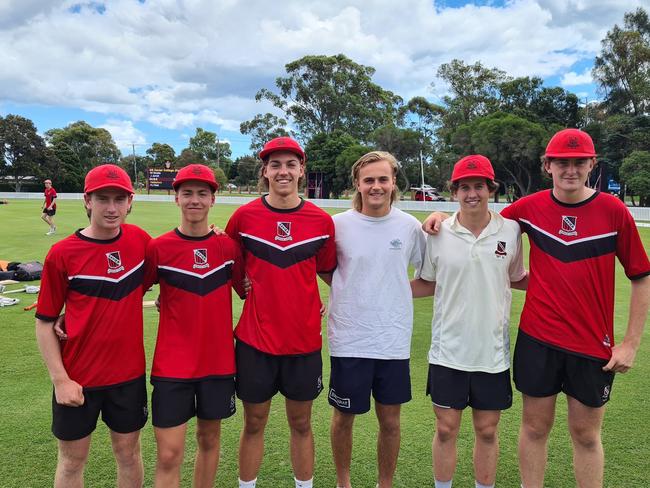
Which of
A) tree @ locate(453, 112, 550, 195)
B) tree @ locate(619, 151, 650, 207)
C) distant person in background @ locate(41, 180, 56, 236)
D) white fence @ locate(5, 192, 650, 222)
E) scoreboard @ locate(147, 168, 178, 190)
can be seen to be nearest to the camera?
distant person in background @ locate(41, 180, 56, 236)

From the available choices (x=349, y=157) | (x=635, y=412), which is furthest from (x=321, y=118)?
(x=635, y=412)

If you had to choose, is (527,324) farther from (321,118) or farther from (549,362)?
(321,118)

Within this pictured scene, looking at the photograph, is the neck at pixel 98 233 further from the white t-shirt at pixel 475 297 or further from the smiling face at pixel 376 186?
the white t-shirt at pixel 475 297

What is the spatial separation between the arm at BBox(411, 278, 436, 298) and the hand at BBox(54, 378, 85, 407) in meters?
2.16

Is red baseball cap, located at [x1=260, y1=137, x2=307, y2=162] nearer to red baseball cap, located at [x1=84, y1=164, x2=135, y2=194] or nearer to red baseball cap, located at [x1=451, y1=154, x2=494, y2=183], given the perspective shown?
red baseball cap, located at [x1=84, y1=164, x2=135, y2=194]

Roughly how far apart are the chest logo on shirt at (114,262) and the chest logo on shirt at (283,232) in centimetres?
92

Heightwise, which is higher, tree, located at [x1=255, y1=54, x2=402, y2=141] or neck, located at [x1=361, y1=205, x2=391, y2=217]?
tree, located at [x1=255, y1=54, x2=402, y2=141]

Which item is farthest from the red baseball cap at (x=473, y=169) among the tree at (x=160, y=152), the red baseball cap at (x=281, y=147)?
the tree at (x=160, y=152)

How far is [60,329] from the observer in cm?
273

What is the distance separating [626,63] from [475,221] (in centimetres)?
4790

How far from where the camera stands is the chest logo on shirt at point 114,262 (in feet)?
9.13

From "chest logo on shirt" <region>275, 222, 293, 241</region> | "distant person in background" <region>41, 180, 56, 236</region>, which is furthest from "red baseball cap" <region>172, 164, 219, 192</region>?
"distant person in background" <region>41, 180, 56, 236</region>

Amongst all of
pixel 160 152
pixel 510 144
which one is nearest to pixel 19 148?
Result: pixel 160 152

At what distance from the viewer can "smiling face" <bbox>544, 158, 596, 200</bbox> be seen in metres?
3.04
